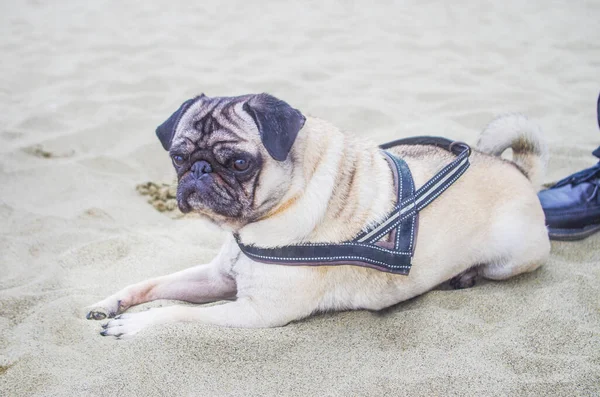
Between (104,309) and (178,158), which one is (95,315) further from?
(178,158)

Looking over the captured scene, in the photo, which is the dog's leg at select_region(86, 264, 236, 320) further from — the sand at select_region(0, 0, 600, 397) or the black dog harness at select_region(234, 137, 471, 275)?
the black dog harness at select_region(234, 137, 471, 275)

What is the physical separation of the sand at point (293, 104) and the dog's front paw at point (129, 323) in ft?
0.19

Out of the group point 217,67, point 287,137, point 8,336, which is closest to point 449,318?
point 287,137

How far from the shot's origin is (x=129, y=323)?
→ 2.23 m

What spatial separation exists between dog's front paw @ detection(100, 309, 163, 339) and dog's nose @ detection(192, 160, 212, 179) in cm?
61

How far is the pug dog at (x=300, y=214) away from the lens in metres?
2.15

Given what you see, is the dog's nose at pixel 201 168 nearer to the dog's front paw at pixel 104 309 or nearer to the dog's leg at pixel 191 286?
the dog's leg at pixel 191 286

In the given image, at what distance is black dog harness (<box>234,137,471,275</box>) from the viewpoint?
7.43 feet

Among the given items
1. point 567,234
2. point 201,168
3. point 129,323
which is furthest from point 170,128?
point 567,234

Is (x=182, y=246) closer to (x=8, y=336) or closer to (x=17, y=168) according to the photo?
(x=8, y=336)

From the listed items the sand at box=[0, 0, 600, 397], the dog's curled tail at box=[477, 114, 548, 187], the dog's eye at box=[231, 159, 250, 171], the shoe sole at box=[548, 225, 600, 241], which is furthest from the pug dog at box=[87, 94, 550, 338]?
the shoe sole at box=[548, 225, 600, 241]

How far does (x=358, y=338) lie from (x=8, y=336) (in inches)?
55.5

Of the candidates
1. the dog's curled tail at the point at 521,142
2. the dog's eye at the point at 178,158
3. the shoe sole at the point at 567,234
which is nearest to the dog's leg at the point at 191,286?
the dog's eye at the point at 178,158

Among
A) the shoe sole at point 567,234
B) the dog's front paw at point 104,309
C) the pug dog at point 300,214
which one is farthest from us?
the shoe sole at point 567,234
